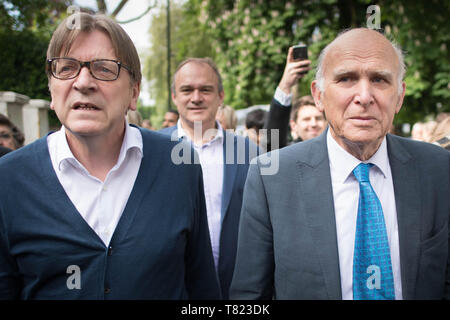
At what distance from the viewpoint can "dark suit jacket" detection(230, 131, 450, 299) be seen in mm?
1833

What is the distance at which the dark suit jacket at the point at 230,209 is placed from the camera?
298cm

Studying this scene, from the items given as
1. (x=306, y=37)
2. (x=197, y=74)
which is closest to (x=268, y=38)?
(x=306, y=37)

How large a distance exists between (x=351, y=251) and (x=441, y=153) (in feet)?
2.23

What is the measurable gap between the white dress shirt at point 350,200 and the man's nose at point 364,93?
0.26m

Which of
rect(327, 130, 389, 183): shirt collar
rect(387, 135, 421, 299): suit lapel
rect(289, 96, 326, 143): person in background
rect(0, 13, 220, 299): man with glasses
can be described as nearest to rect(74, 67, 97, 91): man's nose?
rect(0, 13, 220, 299): man with glasses

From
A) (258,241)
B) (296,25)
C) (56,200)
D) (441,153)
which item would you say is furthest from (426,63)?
(56,200)

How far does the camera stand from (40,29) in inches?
412

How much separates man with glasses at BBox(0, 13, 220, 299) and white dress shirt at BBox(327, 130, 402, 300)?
2.24ft

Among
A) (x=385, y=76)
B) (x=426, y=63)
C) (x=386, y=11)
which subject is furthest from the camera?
(x=386, y=11)

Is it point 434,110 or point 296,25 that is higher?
point 296,25

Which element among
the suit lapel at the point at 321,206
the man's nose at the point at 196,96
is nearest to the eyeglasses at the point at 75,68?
the suit lapel at the point at 321,206
